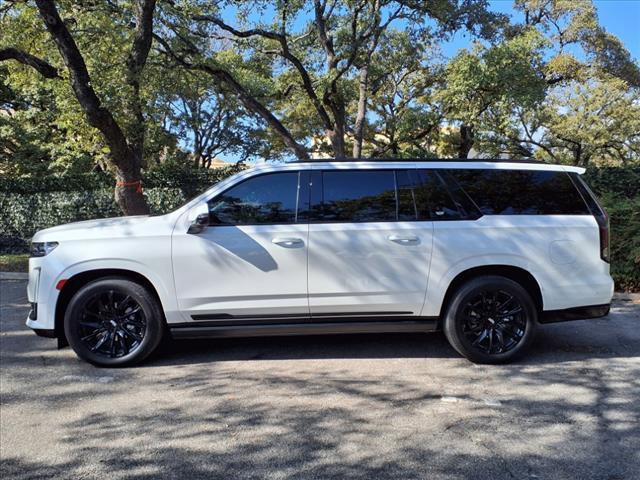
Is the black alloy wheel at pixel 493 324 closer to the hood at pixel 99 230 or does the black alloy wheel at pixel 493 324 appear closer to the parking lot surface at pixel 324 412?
the parking lot surface at pixel 324 412

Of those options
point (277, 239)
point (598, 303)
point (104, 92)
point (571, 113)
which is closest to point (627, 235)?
point (598, 303)

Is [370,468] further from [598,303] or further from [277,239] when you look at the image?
[598,303]

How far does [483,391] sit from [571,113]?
24179 mm

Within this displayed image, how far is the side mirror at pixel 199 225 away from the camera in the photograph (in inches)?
188

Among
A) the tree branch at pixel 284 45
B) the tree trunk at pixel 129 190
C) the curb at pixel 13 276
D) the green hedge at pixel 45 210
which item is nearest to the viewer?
the tree trunk at pixel 129 190

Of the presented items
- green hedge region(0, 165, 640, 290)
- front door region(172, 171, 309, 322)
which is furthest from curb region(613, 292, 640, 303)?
green hedge region(0, 165, 640, 290)

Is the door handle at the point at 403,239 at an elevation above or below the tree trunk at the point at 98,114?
below

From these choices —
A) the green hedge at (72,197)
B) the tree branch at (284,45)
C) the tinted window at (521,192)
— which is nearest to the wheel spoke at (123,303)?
the tinted window at (521,192)

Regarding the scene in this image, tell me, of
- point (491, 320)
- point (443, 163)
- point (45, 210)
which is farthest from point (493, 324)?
point (45, 210)

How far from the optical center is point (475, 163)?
5133 millimetres

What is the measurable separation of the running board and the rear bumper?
1.17 m

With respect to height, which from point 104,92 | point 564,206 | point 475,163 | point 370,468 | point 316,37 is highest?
point 316,37

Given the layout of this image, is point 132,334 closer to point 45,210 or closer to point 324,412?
point 324,412

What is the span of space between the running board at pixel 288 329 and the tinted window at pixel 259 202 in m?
0.96
